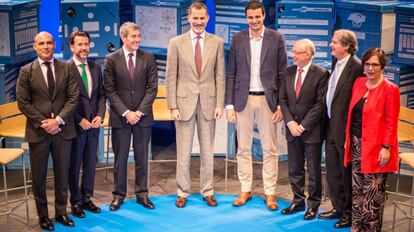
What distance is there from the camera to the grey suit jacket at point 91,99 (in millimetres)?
6801

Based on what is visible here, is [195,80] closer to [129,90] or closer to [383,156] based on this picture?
[129,90]

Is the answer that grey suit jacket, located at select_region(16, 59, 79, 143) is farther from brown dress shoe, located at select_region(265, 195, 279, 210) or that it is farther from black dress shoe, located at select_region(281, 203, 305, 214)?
black dress shoe, located at select_region(281, 203, 305, 214)

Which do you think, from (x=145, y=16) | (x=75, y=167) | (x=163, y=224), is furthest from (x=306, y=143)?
(x=145, y=16)

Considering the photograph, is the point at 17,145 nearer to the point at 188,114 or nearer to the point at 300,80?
the point at 188,114

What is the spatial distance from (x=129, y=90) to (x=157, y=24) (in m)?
2.05

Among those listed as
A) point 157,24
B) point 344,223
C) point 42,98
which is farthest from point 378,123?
point 157,24

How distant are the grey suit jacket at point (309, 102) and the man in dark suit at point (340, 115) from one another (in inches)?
3.8

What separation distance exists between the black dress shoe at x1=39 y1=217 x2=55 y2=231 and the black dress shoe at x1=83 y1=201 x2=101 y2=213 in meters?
0.51

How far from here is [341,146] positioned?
6.59 metres

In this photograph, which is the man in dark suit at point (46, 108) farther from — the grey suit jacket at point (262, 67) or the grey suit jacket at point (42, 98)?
the grey suit jacket at point (262, 67)

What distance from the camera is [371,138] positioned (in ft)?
19.9

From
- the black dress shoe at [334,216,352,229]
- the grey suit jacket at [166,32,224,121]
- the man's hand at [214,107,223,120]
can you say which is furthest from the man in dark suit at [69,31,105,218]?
the black dress shoe at [334,216,352,229]

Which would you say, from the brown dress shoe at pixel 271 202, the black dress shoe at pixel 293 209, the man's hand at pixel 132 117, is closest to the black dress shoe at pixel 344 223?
the black dress shoe at pixel 293 209

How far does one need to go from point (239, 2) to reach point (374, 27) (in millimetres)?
1533
